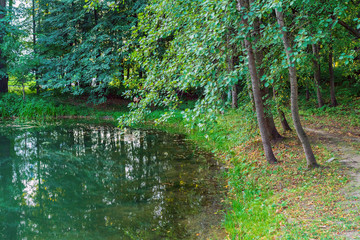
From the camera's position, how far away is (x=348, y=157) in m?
6.55

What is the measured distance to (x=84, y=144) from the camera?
1236 cm

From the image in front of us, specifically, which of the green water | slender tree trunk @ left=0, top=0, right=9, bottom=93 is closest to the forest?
the green water

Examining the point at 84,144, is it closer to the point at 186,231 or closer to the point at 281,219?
the point at 186,231

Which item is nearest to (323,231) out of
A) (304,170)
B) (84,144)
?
(304,170)

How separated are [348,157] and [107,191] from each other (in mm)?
5852

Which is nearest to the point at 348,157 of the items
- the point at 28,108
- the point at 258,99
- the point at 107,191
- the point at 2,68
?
the point at 258,99

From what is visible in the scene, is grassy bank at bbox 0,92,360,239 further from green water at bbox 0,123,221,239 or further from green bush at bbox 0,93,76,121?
green bush at bbox 0,93,76,121

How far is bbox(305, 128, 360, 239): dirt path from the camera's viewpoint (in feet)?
13.7

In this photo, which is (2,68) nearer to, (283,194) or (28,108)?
(28,108)

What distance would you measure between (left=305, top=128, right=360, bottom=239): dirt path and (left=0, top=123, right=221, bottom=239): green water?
217 centimetres

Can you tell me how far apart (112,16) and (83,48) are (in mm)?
3538

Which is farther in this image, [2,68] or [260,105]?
[2,68]

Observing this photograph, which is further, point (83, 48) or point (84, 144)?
point (83, 48)

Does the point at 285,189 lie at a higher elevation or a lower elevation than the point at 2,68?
lower
